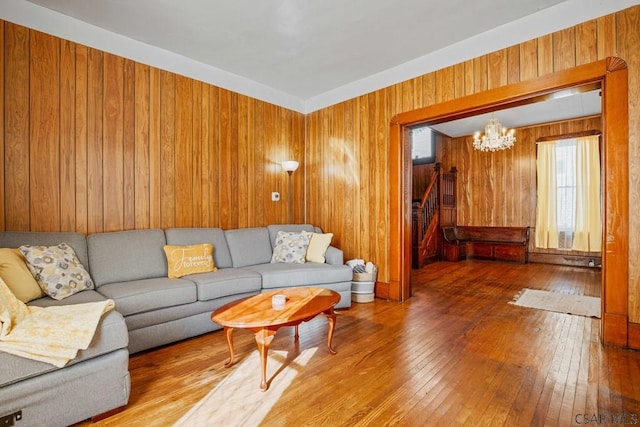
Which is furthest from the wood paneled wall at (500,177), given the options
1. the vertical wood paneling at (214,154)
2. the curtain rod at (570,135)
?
the vertical wood paneling at (214,154)

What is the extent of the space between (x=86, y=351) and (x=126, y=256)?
143 cm

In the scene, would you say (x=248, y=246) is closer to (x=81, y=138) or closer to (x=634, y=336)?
(x=81, y=138)

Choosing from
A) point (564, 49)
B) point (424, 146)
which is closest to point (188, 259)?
point (564, 49)

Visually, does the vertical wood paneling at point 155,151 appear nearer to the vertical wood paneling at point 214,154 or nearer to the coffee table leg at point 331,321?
the vertical wood paneling at point 214,154

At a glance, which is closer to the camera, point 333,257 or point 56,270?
point 56,270

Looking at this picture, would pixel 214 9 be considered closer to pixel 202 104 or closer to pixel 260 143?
pixel 202 104

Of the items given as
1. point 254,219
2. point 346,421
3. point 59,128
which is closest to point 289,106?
point 254,219

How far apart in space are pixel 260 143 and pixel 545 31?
3350 mm

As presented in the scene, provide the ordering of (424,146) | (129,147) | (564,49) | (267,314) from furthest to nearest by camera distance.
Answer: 1. (424,146)
2. (129,147)
3. (564,49)
4. (267,314)

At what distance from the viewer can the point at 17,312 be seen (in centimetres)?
164

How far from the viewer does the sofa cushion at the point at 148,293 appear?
7.57ft

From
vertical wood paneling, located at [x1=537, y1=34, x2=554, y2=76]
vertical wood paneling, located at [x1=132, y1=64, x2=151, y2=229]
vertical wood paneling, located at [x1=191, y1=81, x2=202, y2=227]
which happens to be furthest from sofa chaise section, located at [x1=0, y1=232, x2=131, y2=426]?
vertical wood paneling, located at [x1=537, y1=34, x2=554, y2=76]

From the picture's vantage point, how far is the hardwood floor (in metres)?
1.67

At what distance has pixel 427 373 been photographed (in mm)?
2090
